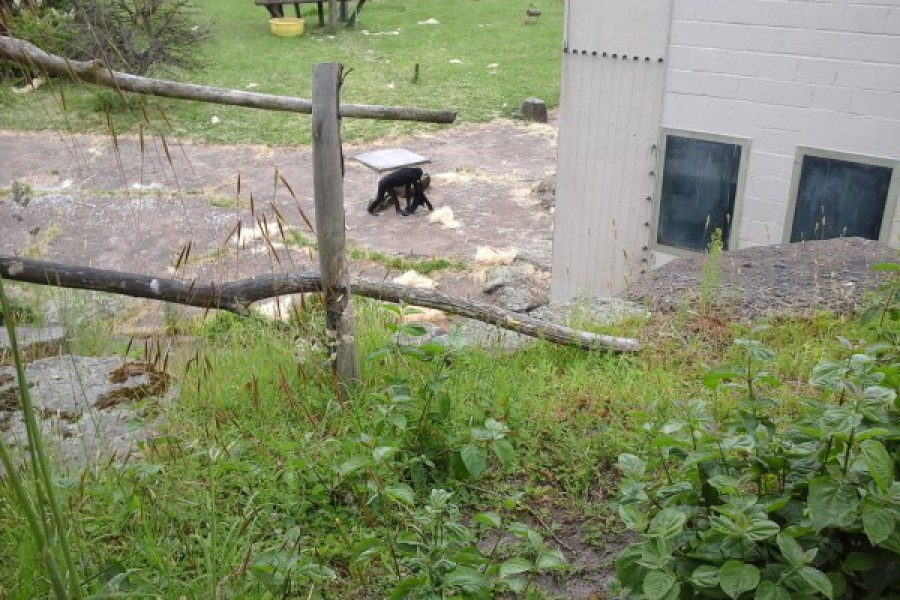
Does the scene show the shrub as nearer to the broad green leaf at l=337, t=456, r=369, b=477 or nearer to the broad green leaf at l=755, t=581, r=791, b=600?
the broad green leaf at l=337, t=456, r=369, b=477

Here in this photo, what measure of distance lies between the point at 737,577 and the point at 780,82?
5.30 m

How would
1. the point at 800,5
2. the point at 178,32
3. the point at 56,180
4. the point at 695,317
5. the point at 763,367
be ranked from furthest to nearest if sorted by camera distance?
the point at 178,32 < the point at 56,180 < the point at 800,5 < the point at 695,317 < the point at 763,367

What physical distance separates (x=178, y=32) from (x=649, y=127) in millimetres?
11441

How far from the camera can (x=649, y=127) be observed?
7.01 metres

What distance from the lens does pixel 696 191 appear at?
7.00 meters

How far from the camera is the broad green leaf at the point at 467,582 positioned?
6.57ft

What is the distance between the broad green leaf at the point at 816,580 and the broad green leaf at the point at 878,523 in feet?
0.39

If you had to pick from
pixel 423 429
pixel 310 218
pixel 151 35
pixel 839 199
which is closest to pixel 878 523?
pixel 423 429

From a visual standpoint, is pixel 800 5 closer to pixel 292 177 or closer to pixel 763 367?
pixel 763 367

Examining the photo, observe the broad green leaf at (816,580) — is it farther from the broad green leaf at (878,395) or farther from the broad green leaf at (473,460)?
the broad green leaf at (473,460)

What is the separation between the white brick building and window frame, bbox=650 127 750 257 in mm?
11

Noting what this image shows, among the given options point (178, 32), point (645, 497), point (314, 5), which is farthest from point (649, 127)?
point (314, 5)

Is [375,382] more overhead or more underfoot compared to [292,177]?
more overhead

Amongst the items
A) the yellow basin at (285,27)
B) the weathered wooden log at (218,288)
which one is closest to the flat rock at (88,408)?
the weathered wooden log at (218,288)
